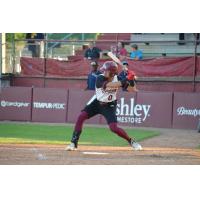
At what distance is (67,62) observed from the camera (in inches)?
993

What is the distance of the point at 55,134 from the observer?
18.9 m

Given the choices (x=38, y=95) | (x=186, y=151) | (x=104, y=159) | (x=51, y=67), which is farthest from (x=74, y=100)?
(x=104, y=159)

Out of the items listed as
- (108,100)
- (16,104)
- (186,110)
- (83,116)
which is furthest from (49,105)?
(108,100)

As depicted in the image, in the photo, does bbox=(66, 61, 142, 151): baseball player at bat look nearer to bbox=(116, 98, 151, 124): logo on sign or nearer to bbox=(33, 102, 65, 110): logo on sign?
bbox=(116, 98, 151, 124): logo on sign

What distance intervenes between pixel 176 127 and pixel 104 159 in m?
8.89

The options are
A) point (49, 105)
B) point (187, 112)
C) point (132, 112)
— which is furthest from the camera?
point (49, 105)

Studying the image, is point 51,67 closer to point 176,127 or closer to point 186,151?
point 176,127

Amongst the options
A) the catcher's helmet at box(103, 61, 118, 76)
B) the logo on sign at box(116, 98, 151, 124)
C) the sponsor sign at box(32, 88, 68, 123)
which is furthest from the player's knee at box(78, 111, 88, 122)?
the sponsor sign at box(32, 88, 68, 123)

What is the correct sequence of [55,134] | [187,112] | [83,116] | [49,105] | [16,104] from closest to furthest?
[83,116]
[55,134]
[187,112]
[49,105]
[16,104]

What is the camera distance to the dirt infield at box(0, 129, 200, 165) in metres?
12.4

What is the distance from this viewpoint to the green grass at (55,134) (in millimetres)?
16828

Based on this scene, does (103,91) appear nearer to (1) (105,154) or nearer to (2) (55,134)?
(1) (105,154)

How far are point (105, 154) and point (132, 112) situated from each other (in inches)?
333
